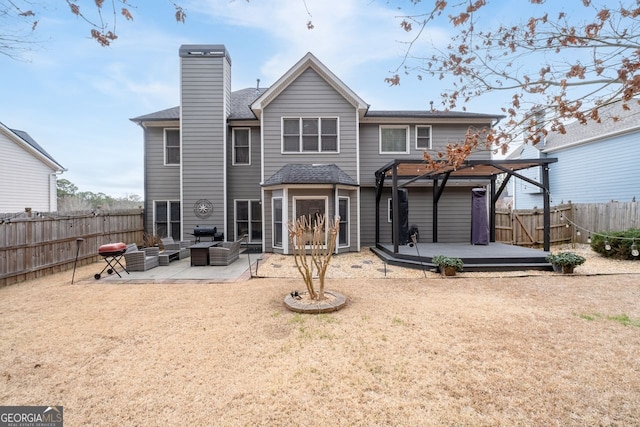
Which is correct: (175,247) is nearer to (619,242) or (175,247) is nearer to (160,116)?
(160,116)

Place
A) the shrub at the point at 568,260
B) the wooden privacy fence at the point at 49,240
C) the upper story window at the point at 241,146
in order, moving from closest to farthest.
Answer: the wooden privacy fence at the point at 49,240, the shrub at the point at 568,260, the upper story window at the point at 241,146

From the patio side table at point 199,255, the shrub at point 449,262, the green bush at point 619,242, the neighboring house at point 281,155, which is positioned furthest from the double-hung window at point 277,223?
the green bush at point 619,242

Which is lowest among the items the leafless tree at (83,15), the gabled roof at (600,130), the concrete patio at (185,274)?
the concrete patio at (185,274)

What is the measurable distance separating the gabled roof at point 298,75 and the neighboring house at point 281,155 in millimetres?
36

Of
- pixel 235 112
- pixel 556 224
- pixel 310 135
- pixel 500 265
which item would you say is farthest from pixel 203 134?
pixel 556 224

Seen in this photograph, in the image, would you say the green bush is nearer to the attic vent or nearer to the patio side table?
the patio side table

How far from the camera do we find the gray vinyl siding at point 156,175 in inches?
446

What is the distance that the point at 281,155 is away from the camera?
408 inches

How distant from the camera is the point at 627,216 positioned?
10.1m

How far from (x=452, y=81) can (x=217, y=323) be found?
4765 millimetres

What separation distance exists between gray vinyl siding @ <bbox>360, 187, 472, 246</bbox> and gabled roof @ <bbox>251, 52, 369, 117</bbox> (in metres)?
3.66

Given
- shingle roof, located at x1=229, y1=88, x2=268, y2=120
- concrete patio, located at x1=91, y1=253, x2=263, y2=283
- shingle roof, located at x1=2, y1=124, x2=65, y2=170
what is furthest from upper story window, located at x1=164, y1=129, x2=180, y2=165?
shingle roof, located at x1=2, y1=124, x2=65, y2=170

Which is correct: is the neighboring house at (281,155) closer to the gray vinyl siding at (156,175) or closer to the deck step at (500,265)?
the gray vinyl siding at (156,175)

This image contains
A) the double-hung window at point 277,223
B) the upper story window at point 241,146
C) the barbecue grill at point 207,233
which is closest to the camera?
the double-hung window at point 277,223
